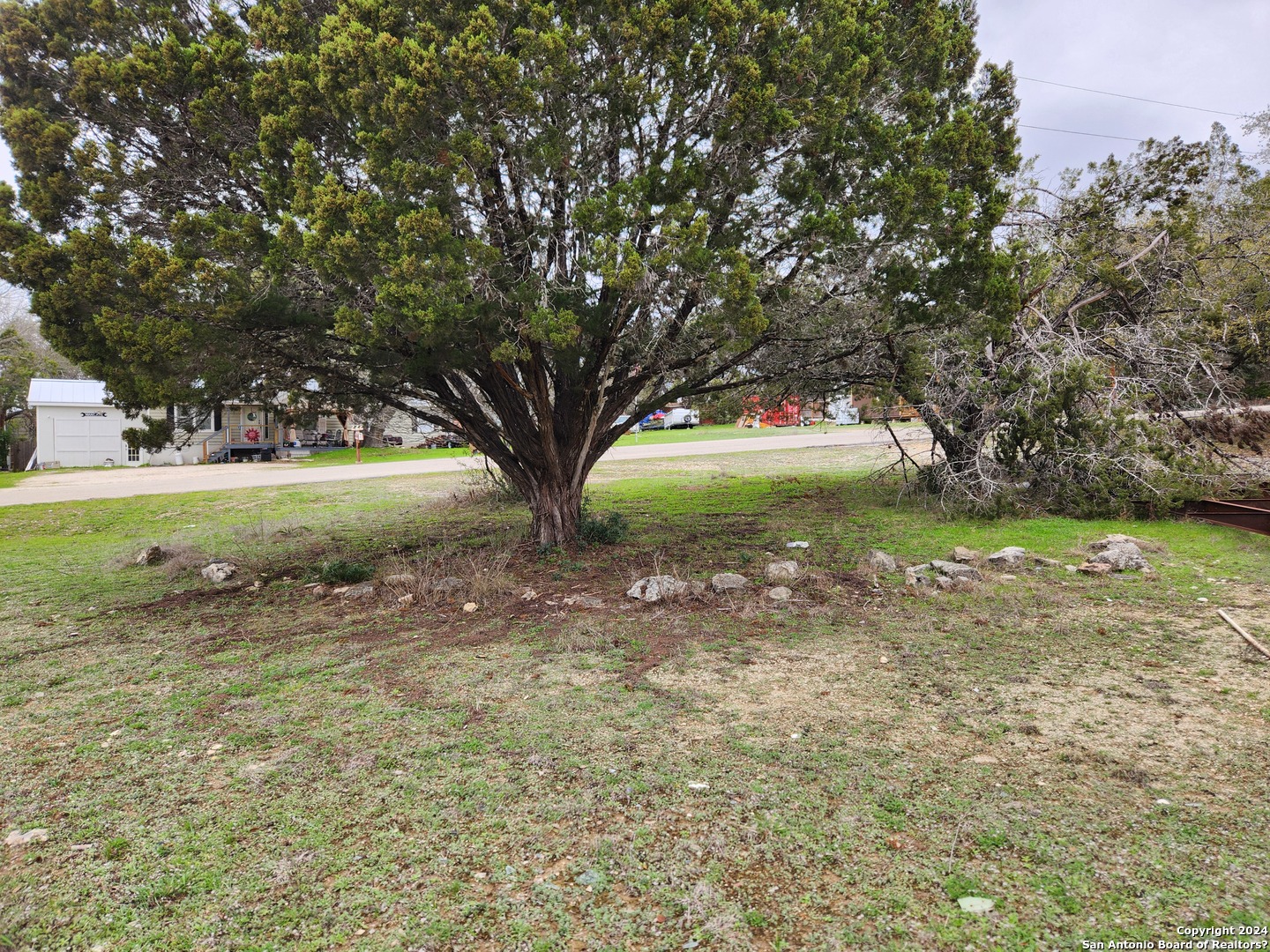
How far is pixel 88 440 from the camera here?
94.1ft

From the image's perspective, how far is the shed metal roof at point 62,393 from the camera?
27641mm

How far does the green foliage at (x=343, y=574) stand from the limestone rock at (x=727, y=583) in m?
3.62

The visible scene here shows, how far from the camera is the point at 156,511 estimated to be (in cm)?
1307

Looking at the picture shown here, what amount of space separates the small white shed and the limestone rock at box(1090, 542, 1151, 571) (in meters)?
31.6

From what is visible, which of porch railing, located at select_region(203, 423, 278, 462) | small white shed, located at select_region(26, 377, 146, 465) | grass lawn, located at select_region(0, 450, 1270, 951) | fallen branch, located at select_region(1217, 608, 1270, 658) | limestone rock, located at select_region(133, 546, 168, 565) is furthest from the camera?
porch railing, located at select_region(203, 423, 278, 462)

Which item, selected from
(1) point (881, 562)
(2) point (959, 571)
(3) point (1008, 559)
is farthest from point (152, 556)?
(3) point (1008, 559)

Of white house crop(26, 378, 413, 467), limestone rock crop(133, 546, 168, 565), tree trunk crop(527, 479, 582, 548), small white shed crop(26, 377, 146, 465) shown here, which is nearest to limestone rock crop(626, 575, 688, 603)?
tree trunk crop(527, 479, 582, 548)

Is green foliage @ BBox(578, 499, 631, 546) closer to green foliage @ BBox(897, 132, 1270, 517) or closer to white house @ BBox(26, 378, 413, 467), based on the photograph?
green foliage @ BBox(897, 132, 1270, 517)

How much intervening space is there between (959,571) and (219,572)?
7681 millimetres

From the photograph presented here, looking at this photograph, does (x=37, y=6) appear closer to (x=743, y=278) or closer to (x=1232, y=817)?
(x=743, y=278)

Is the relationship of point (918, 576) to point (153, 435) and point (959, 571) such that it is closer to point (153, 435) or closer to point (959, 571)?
point (959, 571)

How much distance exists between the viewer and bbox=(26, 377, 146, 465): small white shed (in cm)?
2783

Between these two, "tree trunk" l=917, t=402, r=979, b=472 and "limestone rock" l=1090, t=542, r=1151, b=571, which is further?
"tree trunk" l=917, t=402, r=979, b=472

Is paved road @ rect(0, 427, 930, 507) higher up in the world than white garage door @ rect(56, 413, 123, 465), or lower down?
lower down
